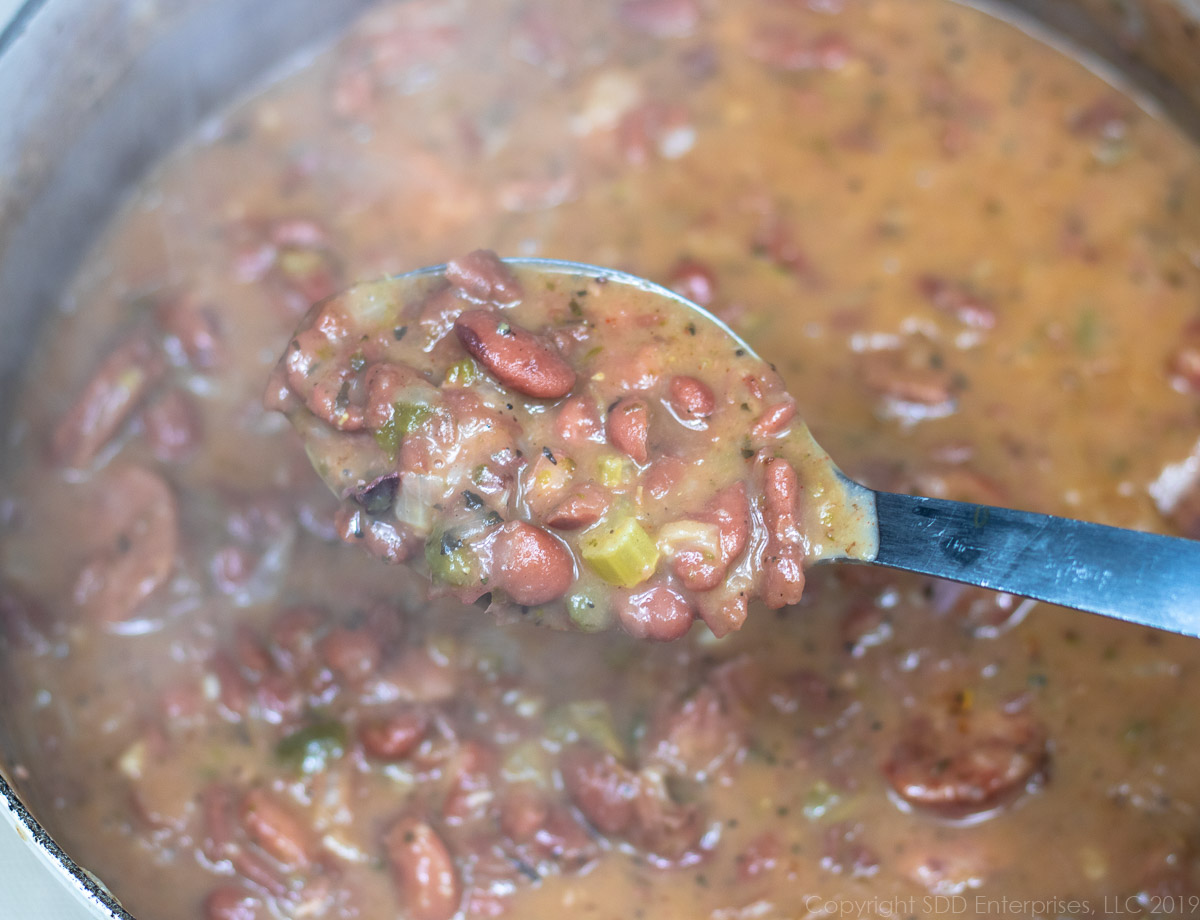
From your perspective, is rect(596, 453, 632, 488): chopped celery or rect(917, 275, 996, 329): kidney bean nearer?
rect(596, 453, 632, 488): chopped celery

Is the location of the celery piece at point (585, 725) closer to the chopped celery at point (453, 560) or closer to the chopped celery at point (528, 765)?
the chopped celery at point (528, 765)

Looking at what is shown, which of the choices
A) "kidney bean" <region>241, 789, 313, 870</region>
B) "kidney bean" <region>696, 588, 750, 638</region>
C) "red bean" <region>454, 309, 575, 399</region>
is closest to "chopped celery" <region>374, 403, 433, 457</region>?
"red bean" <region>454, 309, 575, 399</region>

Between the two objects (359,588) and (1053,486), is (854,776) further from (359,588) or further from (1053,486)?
(359,588)

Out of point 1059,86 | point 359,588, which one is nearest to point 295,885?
point 359,588

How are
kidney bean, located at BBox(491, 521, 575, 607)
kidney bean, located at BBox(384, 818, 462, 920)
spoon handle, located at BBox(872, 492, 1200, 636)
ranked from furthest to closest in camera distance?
kidney bean, located at BBox(384, 818, 462, 920) → kidney bean, located at BBox(491, 521, 575, 607) → spoon handle, located at BBox(872, 492, 1200, 636)

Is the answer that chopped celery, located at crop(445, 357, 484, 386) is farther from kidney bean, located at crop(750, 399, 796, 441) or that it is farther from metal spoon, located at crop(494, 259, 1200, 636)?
metal spoon, located at crop(494, 259, 1200, 636)

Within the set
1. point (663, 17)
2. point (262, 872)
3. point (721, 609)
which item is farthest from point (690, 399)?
point (663, 17)
